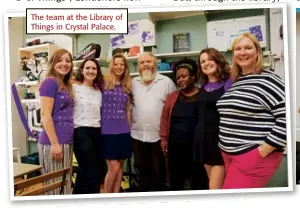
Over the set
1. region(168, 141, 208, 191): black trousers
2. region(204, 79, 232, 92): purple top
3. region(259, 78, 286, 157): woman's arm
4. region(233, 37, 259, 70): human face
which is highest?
region(233, 37, 259, 70): human face

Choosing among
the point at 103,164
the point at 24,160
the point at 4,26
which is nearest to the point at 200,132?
the point at 103,164

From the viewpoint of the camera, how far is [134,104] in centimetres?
129

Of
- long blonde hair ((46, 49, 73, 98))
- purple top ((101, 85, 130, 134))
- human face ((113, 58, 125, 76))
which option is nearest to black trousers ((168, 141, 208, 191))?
purple top ((101, 85, 130, 134))

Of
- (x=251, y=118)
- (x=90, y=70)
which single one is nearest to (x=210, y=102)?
(x=251, y=118)

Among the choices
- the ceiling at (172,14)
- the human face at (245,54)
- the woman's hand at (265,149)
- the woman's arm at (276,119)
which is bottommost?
the woman's hand at (265,149)

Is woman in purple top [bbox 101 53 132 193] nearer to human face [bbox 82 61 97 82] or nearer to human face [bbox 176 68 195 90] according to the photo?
human face [bbox 82 61 97 82]

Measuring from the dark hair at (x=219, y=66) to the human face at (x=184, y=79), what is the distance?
5 centimetres

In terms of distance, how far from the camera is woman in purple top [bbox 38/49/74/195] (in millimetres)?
1269

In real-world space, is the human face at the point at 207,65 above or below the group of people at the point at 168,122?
above

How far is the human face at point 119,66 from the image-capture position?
129 centimetres

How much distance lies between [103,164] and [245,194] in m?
0.63

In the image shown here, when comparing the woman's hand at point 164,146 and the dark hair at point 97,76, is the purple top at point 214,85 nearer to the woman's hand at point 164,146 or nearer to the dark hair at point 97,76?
the woman's hand at point 164,146

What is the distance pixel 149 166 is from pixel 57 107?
1.52ft

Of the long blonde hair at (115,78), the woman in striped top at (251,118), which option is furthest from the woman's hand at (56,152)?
the woman in striped top at (251,118)
